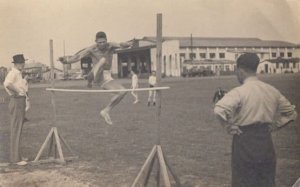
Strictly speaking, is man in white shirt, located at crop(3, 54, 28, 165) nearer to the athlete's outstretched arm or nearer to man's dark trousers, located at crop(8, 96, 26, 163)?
Answer: man's dark trousers, located at crop(8, 96, 26, 163)

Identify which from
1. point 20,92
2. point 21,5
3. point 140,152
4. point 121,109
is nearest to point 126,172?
point 140,152

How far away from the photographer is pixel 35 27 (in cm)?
404

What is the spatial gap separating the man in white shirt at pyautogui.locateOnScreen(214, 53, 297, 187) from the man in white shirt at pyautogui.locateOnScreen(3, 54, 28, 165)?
2.57 metres

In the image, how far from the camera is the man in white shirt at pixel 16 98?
174 inches

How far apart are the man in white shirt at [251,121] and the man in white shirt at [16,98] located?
8.44 feet

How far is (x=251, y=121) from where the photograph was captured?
2.47 m

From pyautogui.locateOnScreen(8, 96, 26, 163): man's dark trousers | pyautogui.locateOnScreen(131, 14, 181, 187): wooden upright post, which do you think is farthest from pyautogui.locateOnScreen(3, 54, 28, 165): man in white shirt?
pyautogui.locateOnScreen(131, 14, 181, 187): wooden upright post

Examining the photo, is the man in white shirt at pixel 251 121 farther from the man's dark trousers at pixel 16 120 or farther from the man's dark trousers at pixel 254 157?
the man's dark trousers at pixel 16 120

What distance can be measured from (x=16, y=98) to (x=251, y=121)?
2.82m

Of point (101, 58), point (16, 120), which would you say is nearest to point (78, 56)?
point (101, 58)

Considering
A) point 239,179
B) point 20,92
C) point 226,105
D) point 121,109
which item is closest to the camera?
point 226,105

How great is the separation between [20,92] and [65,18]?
1053 mm

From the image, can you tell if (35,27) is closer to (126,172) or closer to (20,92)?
(20,92)

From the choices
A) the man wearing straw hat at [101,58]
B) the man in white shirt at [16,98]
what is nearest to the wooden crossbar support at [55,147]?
the man in white shirt at [16,98]
